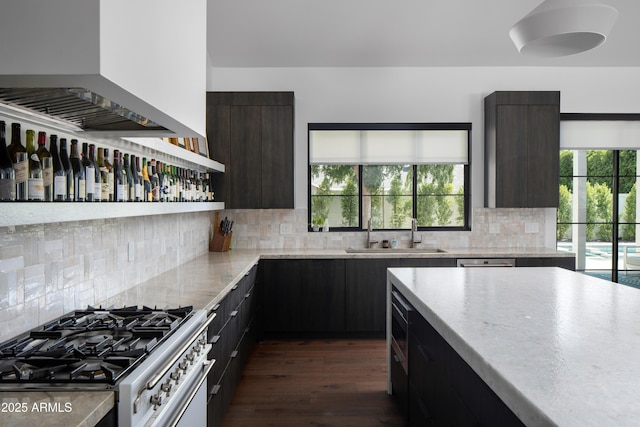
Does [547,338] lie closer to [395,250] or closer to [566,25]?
[566,25]

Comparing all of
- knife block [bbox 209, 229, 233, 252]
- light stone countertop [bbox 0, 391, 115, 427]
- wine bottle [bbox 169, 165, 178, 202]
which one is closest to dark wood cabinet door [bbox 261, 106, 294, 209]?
knife block [bbox 209, 229, 233, 252]

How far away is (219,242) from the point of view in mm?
4738

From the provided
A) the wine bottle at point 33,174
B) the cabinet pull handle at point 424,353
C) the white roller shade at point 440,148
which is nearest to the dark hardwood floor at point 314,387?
the cabinet pull handle at point 424,353

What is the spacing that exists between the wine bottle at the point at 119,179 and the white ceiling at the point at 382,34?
2.24 metres

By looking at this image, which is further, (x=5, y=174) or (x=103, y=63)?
(x=5, y=174)

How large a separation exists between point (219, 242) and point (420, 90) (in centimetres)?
284

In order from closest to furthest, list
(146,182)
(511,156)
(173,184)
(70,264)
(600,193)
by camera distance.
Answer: (70,264)
(146,182)
(173,184)
(511,156)
(600,193)

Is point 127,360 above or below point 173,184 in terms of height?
below

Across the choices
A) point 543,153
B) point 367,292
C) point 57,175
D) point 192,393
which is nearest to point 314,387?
point 367,292

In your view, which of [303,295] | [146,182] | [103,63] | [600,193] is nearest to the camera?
[103,63]

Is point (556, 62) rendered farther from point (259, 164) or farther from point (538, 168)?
point (259, 164)

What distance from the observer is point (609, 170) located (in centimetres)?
526

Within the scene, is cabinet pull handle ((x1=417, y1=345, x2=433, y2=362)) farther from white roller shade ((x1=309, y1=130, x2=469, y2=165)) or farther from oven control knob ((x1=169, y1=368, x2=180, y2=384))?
white roller shade ((x1=309, y1=130, x2=469, y2=165))

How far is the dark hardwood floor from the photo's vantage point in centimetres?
288
